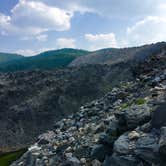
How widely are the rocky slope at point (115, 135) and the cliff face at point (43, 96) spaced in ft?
174

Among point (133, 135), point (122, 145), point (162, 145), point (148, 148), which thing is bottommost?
point (122, 145)

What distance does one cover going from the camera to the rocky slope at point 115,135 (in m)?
13.0

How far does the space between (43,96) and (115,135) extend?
78.3 metres

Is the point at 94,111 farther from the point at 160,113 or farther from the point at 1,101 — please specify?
the point at 1,101

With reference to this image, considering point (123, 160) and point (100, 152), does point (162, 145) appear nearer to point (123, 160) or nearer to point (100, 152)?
point (123, 160)

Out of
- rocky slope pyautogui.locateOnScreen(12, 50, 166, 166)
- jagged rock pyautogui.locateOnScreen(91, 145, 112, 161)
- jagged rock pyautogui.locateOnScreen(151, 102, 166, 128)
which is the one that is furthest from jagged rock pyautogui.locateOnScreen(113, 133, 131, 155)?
jagged rock pyautogui.locateOnScreen(91, 145, 112, 161)

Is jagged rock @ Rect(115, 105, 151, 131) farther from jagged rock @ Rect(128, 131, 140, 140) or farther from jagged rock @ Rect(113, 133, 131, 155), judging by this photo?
jagged rock @ Rect(113, 133, 131, 155)

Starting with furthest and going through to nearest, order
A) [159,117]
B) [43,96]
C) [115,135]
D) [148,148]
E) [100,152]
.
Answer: [43,96] → [100,152] → [115,135] → [159,117] → [148,148]

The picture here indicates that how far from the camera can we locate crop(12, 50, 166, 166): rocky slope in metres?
13.0

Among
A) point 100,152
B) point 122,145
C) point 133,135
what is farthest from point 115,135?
point 122,145

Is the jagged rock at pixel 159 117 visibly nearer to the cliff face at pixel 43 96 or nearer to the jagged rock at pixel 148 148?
the jagged rock at pixel 148 148

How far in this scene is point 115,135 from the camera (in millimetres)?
15180

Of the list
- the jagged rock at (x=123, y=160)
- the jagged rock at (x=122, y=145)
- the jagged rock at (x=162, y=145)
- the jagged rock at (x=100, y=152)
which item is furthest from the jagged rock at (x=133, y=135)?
the jagged rock at (x=162, y=145)

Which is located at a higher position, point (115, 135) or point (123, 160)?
point (115, 135)
